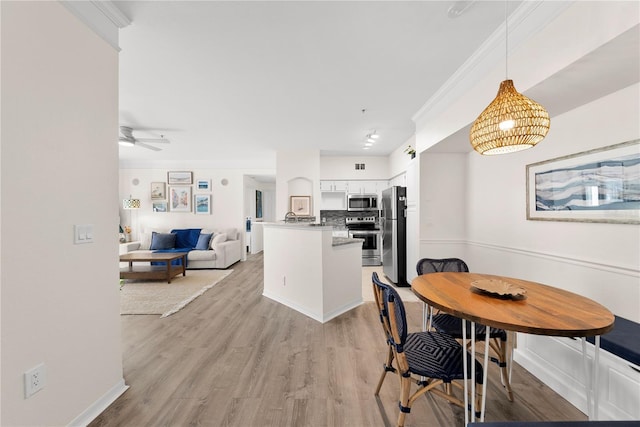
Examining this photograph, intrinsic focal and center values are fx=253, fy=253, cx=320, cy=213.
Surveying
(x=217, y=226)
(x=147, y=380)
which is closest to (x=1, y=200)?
(x=147, y=380)

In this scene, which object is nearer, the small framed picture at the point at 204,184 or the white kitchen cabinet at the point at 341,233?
the white kitchen cabinet at the point at 341,233

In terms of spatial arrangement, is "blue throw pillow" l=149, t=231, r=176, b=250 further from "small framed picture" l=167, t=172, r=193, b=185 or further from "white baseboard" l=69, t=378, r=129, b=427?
"white baseboard" l=69, t=378, r=129, b=427

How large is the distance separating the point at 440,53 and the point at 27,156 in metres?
2.98

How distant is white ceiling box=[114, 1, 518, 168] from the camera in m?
1.82

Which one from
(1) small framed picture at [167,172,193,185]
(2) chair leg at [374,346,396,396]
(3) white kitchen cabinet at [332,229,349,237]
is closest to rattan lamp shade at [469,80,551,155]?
(2) chair leg at [374,346,396,396]

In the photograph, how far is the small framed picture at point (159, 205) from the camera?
6.78 metres

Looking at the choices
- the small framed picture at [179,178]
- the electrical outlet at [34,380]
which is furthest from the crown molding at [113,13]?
the small framed picture at [179,178]

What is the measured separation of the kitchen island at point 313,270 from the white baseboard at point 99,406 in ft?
6.13

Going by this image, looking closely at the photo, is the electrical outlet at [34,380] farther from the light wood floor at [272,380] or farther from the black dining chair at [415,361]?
the black dining chair at [415,361]

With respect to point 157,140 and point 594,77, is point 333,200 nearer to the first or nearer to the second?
point 157,140

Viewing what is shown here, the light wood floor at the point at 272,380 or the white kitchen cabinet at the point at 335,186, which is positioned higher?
the white kitchen cabinet at the point at 335,186

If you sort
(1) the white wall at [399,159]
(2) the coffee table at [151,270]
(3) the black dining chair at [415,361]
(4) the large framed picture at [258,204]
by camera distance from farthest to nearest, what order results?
(4) the large framed picture at [258,204], (1) the white wall at [399,159], (2) the coffee table at [151,270], (3) the black dining chair at [415,361]

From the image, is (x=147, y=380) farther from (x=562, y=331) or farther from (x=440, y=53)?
(x=440, y=53)

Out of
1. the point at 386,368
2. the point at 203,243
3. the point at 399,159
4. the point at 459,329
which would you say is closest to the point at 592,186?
A: the point at 459,329
